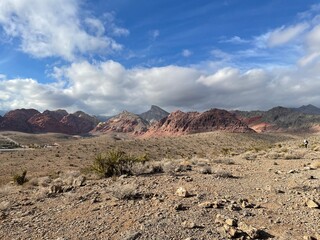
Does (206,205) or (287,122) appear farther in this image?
(287,122)

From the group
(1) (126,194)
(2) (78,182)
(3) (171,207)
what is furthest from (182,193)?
(2) (78,182)

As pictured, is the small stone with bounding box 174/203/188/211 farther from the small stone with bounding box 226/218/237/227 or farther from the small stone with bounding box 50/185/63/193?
the small stone with bounding box 50/185/63/193

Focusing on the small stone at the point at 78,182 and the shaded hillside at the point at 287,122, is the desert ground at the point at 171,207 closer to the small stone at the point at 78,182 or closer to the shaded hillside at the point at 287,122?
the small stone at the point at 78,182

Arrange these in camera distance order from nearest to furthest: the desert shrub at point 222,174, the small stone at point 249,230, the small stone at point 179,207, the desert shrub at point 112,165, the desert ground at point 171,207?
the small stone at point 249,230 → the desert ground at point 171,207 → the small stone at point 179,207 → the desert shrub at point 222,174 → the desert shrub at point 112,165

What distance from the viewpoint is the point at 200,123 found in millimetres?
142375

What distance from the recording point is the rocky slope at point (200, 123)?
133650 millimetres

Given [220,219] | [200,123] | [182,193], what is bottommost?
[220,219]

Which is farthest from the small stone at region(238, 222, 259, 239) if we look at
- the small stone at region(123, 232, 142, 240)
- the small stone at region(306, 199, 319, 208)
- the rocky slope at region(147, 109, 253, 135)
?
the rocky slope at region(147, 109, 253, 135)

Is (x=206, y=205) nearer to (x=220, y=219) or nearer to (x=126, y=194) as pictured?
(x=220, y=219)

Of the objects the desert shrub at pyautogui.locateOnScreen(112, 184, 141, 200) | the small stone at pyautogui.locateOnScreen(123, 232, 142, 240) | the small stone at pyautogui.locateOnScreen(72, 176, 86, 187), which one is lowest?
the small stone at pyautogui.locateOnScreen(123, 232, 142, 240)

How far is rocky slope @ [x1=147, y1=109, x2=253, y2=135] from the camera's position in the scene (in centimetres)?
13365

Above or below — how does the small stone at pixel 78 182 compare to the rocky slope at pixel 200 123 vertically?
below

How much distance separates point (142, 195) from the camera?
35.4 feet

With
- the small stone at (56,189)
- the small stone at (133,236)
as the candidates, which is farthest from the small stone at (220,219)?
the small stone at (56,189)
